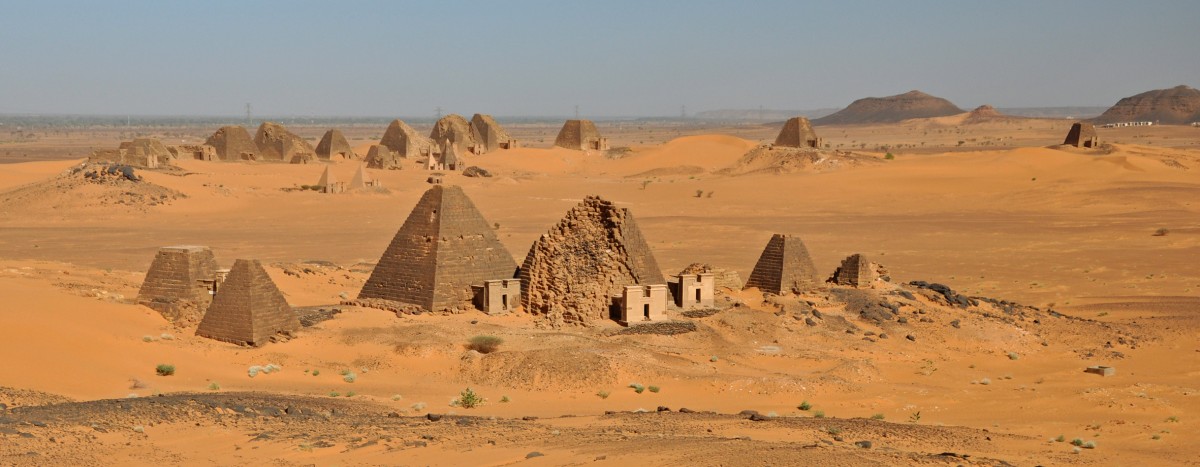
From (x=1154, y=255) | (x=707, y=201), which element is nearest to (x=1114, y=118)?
(x=707, y=201)

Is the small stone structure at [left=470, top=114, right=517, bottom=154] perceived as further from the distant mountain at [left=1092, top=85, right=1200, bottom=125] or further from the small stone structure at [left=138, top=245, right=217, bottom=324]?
the distant mountain at [left=1092, top=85, right=1200, bottom=125]

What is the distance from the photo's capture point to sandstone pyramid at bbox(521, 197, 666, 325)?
18219mm

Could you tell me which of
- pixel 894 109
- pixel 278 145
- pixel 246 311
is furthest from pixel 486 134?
pixel 894 109

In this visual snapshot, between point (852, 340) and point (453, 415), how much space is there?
869 cm

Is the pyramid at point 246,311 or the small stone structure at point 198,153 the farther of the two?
the small stone structure at point 198,153

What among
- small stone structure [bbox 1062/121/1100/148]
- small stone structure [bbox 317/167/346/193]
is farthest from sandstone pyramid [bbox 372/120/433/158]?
small stone structure [bbox 1062/121/1100/148]

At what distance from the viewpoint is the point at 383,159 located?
53875 mm

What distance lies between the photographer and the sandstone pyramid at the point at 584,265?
1822 cm

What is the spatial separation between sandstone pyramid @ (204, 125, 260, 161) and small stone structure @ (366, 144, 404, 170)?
5.45m

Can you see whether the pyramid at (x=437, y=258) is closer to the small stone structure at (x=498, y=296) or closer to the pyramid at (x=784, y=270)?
the small stone structure at (x=498, y=296)

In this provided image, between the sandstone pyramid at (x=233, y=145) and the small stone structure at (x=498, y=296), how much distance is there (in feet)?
128

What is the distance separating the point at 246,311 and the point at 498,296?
3.91 metres

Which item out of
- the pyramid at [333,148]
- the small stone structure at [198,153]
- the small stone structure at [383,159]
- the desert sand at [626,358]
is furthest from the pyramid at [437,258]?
the pyramid at [333,148]

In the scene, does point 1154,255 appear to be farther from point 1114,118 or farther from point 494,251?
point 1114,118
